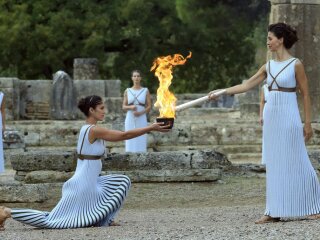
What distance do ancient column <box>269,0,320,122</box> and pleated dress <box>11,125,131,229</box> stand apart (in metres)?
10.5

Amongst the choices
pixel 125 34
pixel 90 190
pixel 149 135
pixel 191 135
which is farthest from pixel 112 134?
pixel 125 34

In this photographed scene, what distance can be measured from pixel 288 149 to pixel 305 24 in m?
10.9

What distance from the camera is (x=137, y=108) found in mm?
19031

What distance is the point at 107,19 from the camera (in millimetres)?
42594

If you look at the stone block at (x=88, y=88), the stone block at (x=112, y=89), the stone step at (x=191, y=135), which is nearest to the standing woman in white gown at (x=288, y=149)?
the stone step at (x=191, y=135)

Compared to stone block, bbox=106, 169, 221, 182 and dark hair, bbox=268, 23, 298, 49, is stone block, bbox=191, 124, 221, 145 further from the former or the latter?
dark hair, bbox=268, 23, 298, 49

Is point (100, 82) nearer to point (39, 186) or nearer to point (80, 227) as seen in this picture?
point (39, 186)

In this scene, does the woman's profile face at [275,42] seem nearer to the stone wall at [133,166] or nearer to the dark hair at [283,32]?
the dark hair at [283,32]

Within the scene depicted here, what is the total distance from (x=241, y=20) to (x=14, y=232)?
122 feet

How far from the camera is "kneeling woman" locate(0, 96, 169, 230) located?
10.9m

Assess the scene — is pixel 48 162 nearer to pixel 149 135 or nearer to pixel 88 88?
pixel 149 135

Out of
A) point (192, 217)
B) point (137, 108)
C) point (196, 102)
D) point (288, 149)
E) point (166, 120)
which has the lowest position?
point (192, 217)

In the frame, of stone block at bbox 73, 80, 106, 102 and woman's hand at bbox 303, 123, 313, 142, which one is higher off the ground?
stone block at bbox 73, 80, 106, 102

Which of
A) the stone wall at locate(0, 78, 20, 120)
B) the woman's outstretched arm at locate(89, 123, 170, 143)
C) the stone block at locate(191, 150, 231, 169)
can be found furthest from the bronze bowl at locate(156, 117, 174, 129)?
the stone wall at locate(0, 78, 20, 120)
